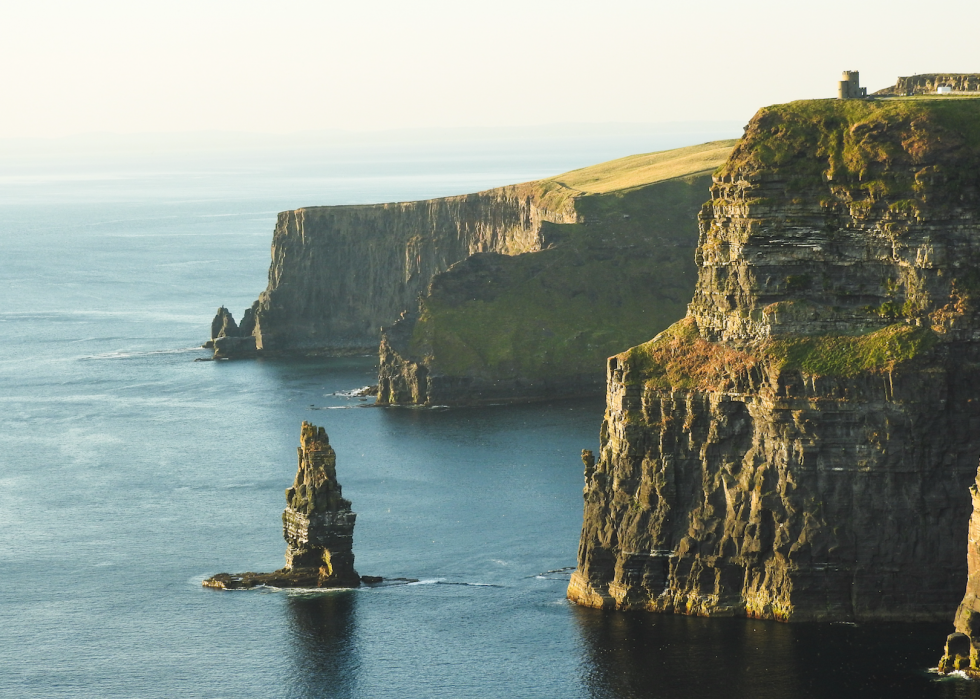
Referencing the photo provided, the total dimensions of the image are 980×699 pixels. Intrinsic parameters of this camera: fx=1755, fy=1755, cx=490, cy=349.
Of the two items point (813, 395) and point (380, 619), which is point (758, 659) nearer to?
point (813, 395)

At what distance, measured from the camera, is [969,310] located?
12056 centimetres

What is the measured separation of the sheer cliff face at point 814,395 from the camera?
120 metres

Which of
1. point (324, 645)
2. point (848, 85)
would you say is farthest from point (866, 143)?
point (324, 645)

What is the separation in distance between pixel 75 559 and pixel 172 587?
47.1 feet

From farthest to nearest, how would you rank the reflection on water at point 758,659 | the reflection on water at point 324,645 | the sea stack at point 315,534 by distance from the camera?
1. the sea stack at point 315,534
2. the reflection on water at point 324,645
3. the reflection on water at point 758,659

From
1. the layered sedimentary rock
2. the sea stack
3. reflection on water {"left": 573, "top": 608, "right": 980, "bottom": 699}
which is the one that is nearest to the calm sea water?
reflection on water {"left": 573, "top": 608, "right": 980, "bottom": 699}

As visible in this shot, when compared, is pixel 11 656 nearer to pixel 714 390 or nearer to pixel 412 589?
pixel 412 589

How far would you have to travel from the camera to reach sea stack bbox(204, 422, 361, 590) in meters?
139

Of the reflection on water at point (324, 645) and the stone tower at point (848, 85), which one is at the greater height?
the stone tower at point (848, 85)

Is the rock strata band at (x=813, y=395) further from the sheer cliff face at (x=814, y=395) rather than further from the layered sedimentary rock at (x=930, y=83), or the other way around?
the layered sedimentary rock at (x=930, y=83)

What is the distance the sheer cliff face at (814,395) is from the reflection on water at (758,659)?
2.99 meters

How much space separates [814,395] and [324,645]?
3841 centimetres

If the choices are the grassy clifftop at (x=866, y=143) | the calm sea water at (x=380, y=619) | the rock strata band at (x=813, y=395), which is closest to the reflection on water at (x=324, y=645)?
the calm sea water at (x=380, y=619)

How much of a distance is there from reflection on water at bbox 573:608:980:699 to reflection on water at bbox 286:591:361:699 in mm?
16137
